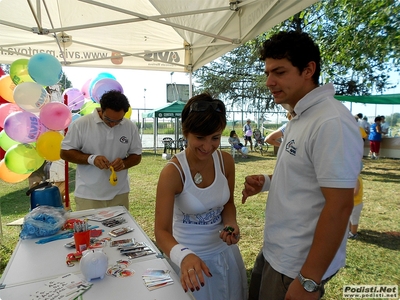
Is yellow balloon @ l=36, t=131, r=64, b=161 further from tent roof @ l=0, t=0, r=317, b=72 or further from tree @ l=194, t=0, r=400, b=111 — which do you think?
tree @ l=194, t=0, r=400, b=111

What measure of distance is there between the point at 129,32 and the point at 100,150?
249 centimetres

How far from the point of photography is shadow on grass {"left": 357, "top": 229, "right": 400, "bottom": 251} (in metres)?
3.63

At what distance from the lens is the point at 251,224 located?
4.36m

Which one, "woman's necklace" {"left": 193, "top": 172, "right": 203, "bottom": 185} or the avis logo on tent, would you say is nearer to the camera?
"woman's necklace" {"left": 193, "top": 172, "right": 203, "bottom": 185}

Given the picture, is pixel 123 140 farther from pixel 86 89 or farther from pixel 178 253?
pixel 86 89

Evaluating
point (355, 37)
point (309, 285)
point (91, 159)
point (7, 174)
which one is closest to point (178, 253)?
point (309, 285)

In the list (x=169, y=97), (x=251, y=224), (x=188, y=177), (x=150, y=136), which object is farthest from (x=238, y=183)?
(x=169, y=97)

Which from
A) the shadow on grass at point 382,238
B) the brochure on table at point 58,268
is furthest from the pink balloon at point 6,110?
the shadow on grass at point 382,238

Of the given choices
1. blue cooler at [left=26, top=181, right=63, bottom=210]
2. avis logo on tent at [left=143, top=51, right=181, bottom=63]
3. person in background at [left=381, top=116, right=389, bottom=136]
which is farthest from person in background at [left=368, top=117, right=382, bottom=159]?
blue cooler at [left=26, top=181, right=63, bottom=210]

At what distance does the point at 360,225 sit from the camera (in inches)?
170

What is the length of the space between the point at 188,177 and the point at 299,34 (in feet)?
2.64

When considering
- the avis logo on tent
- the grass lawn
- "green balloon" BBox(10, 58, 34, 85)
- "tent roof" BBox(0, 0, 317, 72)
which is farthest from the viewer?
the avis logo on tent

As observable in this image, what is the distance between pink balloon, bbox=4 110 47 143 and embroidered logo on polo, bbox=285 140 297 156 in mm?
3303

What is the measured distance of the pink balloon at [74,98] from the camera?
4293 millimetres
